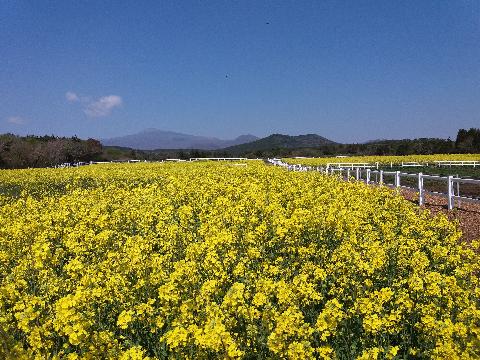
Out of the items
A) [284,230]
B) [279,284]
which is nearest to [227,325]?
[279,284]

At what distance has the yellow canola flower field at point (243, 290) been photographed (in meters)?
5.19

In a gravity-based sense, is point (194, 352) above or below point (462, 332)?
below

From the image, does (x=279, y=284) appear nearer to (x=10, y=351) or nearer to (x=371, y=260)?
(x=371, y=260)

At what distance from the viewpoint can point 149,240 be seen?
32.9 ft

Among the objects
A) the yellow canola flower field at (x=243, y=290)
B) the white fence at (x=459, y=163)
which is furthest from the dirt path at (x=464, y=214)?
the white fence at (x=459, y=163)

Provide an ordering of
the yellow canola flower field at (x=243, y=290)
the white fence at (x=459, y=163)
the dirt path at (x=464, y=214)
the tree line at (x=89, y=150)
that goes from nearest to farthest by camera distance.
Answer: the yellow canola flower field at (x=243, y=290)
the dirt path at (x=464, y=214)
the white fence at (x=459, y=163)
the tree line at (x=89, y=150)

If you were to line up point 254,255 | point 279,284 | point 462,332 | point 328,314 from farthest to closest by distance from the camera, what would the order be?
point 254,255
point 279,284
point 328,314
point 462,332

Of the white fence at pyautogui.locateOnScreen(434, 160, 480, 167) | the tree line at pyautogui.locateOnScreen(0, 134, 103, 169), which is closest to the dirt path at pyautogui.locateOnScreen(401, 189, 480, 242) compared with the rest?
the white fence at pyautogui.locateOnScreen(434, 160, 480, 167)

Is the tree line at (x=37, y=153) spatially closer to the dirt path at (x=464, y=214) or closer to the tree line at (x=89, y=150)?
the tree line at (x=89, y=150)

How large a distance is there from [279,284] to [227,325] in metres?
0.99

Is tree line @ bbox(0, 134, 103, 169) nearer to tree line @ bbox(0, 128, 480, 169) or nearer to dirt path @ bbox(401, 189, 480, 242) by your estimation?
tree line @ bbox(0, 128, 480, 169)

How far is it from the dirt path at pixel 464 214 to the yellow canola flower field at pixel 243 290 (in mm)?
2070

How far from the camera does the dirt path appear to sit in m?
13.9

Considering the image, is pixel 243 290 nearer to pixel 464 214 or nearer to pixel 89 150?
pixel 464 214
